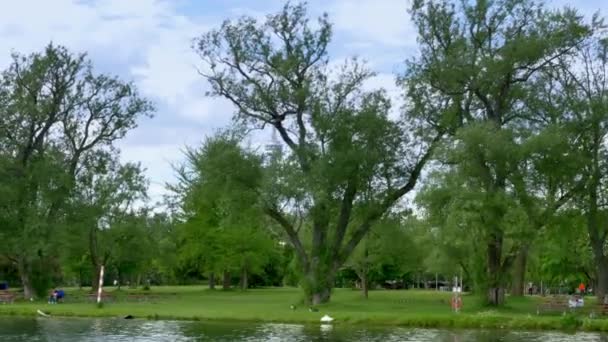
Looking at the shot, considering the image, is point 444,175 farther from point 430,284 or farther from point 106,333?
point 430,284

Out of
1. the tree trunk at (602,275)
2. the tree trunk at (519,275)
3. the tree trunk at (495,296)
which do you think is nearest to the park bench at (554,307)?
the tree trunk at (495,296)

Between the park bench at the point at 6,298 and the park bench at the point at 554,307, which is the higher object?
the park bench at the point at 554,307

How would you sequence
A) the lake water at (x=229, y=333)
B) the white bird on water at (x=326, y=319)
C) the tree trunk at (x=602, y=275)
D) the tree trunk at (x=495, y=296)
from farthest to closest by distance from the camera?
the tree trunk at (x=602, y=275)
the tree trunk at (x=495, y=296)
the white bird on water at (x=326, y=319)
the lake water at (x=229, y=333)

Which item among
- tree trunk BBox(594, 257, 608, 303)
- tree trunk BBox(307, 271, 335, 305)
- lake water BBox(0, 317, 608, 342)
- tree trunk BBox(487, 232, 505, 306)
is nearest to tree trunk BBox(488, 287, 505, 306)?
tree trunk BBox(487, 232, 505, 306)

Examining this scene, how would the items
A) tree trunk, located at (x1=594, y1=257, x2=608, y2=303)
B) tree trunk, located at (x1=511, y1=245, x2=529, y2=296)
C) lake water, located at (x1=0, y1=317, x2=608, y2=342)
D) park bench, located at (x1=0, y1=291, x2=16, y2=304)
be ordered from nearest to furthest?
lake water, located at (x1=0, y1=317, x2=608, y2=342)
tree trunk, located at (x1=594, y1=257, x2=608, y2=303)
park bench, located at (x1=0, y1=291, x2=16, y2=304)
tree trunk, located at (x1=511, y1=245, x2=529, y2=296)

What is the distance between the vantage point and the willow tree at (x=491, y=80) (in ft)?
143

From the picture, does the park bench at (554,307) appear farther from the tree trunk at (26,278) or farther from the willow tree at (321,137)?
the tree trunk at (26,278)

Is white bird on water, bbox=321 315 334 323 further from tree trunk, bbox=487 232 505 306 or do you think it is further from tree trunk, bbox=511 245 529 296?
tree trunk, bbox=511 245 529 296

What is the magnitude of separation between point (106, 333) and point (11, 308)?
17496 mm

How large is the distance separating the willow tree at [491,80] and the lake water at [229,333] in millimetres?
11222

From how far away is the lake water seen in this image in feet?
102

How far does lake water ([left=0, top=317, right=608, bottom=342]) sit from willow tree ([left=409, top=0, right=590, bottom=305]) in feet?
36.8

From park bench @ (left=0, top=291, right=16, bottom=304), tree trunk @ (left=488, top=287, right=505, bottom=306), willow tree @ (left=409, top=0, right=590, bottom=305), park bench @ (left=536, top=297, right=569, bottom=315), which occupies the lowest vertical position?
park bench @ (left=0, top=291, right=16, bottom=304)

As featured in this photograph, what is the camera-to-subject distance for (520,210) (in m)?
42.9
